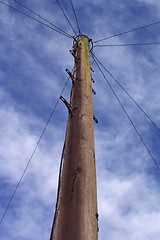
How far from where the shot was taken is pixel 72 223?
5.41ft

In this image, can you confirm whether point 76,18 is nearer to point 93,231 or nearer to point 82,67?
point 82,67

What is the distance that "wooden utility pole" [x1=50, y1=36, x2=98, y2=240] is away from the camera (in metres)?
1.65

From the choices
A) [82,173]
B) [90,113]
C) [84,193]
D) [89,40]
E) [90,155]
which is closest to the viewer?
[84,193]

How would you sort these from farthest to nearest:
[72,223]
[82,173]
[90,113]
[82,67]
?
[82,67] → [90,113] → [82,173] → [72,223]

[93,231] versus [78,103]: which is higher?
[78,103]

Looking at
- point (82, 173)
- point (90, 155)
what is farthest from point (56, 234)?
point (90, 155)

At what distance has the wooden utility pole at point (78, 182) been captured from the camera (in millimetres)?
1646

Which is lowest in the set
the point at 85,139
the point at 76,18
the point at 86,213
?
the point at 86,213

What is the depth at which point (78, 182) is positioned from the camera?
1954 mm

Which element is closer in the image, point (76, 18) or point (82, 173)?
point (82, 173)

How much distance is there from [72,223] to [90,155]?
32.9 inches

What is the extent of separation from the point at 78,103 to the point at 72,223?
178cm

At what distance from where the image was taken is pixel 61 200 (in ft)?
6.22

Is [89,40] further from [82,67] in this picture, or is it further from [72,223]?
[72,223]
